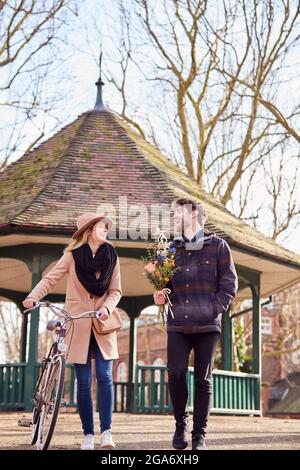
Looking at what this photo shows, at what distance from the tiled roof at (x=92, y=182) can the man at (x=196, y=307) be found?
25.5ft

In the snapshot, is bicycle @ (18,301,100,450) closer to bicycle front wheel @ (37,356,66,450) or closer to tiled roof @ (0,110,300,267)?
bicycle front wheel @ (37,356,66,450)

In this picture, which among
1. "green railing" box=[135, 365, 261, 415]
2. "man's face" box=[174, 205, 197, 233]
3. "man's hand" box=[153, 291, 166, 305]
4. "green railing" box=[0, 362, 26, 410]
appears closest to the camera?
"man's hand" box=[153, 291, 166, 305]

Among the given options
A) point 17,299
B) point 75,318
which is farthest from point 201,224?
point 17,299

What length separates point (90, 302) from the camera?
Answer: 800cm

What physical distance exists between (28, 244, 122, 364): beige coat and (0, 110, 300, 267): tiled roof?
24.6 feet

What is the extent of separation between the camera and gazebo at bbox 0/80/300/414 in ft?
53.1

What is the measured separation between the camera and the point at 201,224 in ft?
26.5

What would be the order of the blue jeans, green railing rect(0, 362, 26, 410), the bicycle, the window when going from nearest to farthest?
1. the bicycle
2. the blue jeans
3. green railing rect(0, 362, 26, 410)
4. the window

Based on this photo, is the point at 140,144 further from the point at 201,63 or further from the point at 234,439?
the point at 234,439

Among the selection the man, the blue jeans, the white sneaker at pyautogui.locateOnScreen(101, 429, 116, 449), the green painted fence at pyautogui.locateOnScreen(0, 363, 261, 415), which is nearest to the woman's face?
the man

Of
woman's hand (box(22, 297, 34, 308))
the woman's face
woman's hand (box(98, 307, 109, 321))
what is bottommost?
woman's hand (box(98, 307, 109, 321))

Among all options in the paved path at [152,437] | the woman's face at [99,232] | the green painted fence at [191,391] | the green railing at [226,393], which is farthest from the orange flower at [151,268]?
the green railing at [226,393]

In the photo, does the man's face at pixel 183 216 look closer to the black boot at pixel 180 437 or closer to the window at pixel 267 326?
the black boot at pixel 180 437

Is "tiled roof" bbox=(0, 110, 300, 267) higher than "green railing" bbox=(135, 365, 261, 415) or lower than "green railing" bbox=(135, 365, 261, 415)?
higher
